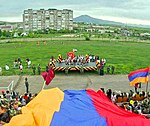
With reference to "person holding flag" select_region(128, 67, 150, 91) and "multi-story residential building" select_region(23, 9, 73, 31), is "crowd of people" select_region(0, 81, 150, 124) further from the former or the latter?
"multi-story residential building" select_region(23, 9, 73, 31)

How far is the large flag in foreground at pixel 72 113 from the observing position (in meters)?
7.88

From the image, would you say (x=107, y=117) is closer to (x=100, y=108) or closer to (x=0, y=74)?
(x=100, y=108)

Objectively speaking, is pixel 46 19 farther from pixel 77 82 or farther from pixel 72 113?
pixel 72 113

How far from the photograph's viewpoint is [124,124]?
7.97 metres

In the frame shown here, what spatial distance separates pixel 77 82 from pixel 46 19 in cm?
13045

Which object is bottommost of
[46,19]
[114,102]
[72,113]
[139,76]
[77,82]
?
[77,82]

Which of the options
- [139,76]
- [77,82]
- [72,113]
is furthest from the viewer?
[77,82]

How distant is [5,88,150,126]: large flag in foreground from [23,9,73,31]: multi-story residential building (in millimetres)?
137029

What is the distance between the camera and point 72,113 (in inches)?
336

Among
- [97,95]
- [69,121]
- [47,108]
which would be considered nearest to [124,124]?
Result: [69,121]

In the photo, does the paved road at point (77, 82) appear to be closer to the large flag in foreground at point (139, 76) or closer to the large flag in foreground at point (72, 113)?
the large flag in foreground at point (139, 76)

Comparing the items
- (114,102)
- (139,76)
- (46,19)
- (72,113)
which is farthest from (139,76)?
(46,19)

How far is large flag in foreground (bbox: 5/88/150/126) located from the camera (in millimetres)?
7880

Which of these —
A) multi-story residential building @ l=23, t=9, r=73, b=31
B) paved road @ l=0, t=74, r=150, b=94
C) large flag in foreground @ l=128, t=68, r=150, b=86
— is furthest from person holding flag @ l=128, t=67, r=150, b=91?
multi-story residential building @ l=23, t=9, r=73, b=31
